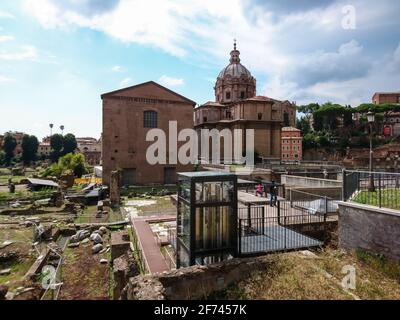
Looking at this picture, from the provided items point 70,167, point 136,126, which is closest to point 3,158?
point 70,167

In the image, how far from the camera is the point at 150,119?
28.7 meters

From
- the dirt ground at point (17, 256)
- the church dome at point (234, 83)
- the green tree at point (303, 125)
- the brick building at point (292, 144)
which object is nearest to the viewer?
the dirt ground at point (17, 256)

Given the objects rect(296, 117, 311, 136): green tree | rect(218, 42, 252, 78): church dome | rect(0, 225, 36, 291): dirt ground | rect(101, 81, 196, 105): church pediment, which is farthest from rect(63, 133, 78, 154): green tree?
rect(0, 225, 36, 291): dirt ground

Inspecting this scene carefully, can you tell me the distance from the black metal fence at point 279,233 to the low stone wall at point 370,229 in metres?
0.94

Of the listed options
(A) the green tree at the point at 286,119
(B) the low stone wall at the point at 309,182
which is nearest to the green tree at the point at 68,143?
(A) the green tree at the point at 286,119

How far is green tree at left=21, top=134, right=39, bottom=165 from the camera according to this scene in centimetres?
6762

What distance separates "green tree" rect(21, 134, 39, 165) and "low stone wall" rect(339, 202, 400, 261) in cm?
7833

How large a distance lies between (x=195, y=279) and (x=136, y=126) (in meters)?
24.4

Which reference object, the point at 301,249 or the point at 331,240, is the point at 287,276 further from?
the point at 331,240

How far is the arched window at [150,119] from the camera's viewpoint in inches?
1120

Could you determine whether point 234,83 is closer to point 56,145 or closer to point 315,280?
point 315,280

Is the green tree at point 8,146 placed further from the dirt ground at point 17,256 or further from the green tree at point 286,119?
the green tree at point 286,119

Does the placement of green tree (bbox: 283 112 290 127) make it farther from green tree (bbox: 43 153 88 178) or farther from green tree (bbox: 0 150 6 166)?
green tree (bbox: 0 150 6 166)
